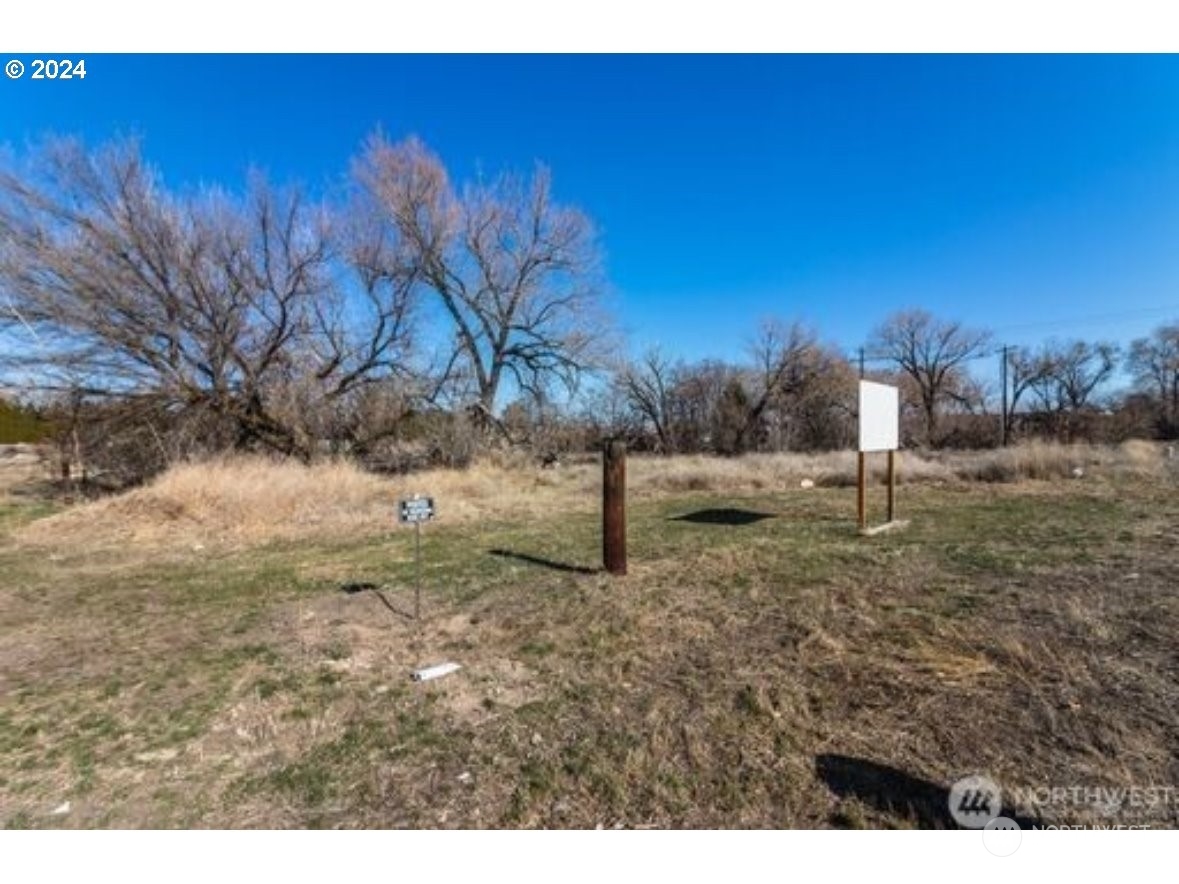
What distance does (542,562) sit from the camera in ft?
23.0

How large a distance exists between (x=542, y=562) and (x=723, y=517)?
4261mm

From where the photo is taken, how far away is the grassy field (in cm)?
247

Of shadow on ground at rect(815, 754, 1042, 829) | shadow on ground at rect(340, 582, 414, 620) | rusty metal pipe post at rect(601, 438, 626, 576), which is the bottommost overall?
shadow on ground at rect(340, 582, 414, 620)

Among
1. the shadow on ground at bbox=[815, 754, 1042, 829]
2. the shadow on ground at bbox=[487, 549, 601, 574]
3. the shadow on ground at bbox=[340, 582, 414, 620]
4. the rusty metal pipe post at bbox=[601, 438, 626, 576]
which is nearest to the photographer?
the shadow on ground at bbox=[815, 754, 1042, 829]

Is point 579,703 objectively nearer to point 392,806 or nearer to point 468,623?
point 392,806

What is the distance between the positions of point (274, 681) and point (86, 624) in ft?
8.79

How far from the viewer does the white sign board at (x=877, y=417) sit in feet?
27.1

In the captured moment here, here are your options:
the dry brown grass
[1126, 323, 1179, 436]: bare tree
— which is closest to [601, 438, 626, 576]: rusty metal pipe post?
the dry brown grass

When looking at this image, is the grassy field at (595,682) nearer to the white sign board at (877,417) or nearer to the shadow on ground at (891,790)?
the shadow on ground at (891,790)

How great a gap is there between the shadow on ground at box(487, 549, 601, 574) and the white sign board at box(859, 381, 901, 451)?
13.6ft

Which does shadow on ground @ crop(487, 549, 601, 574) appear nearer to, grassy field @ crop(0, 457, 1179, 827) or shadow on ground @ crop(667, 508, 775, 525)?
grassy field @ crop(0, 457, 1179, 827)

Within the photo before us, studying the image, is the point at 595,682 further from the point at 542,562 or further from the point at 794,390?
the point at 794,390

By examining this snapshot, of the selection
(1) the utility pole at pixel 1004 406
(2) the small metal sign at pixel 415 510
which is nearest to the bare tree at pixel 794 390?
(1) the utility pole at pixel 1004 406

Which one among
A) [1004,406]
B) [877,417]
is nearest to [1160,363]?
[1004,406]
